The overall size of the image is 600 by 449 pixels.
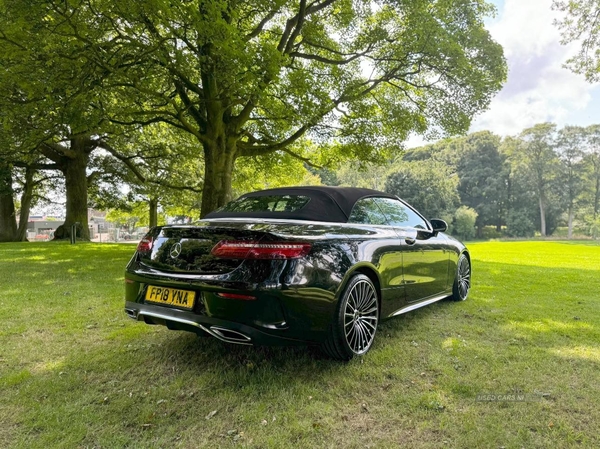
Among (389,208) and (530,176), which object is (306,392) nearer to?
(389,208)

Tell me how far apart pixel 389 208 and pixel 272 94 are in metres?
5.28

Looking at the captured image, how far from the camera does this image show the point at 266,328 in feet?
7.87

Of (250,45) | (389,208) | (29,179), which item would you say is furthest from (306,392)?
(29,179)

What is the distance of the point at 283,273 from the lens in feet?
7.97

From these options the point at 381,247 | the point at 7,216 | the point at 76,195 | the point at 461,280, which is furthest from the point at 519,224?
the point at 381,247

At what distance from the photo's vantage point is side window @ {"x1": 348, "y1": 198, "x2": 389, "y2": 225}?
11.2ft

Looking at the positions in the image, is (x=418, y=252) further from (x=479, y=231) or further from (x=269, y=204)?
(x=479, y=231)

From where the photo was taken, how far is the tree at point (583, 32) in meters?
11.5

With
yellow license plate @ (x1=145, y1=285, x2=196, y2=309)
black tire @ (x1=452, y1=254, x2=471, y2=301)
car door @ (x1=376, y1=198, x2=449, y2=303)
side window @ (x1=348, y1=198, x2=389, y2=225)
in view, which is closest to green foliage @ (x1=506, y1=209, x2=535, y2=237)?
black tire @ (x1=452, y1=254, x2=471, y2=301)

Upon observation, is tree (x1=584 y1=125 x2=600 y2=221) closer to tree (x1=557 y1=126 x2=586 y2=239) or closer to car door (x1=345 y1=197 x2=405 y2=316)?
tree (x1=557 y1=126 x2=586 y2=239)

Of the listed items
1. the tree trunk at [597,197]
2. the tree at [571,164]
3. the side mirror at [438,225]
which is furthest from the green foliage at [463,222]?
the side mirror at [438,225]

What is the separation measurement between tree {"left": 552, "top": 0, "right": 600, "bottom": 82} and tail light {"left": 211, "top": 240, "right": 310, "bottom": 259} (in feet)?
46.9

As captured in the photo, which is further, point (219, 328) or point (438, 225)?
point (438, 225)

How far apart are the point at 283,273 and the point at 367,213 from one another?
4.77 ft
